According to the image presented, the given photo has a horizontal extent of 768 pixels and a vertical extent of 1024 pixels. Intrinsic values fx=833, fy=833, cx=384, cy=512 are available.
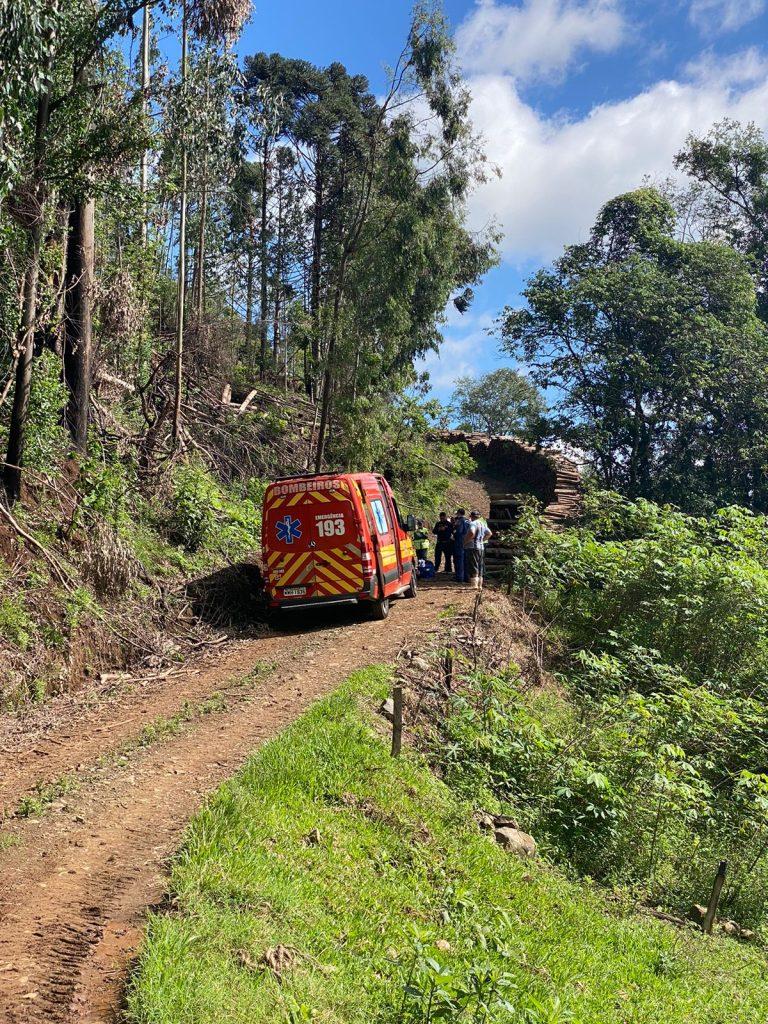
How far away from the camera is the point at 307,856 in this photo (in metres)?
5.78

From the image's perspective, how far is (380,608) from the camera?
14.2 metres

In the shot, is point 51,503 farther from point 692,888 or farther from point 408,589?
point 692,888

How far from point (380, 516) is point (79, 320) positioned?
5.90 metres

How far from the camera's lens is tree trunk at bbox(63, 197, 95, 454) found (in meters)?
13.3

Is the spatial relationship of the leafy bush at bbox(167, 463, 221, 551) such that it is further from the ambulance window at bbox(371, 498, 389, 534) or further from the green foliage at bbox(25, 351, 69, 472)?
the ambulance window at bbox(371, 498, 389, 534)

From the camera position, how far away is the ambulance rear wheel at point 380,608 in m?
14.2

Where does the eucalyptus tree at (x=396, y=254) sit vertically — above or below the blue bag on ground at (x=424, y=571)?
above

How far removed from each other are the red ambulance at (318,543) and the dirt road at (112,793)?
1.12 m

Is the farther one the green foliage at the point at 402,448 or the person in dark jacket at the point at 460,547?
the green foliage at the point at 402,448

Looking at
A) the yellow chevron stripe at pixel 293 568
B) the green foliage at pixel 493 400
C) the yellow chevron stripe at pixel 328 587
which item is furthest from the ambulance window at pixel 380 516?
the green foliage at pixel 493 400

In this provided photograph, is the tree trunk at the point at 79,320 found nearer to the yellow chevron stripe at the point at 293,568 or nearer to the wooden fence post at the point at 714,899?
the yellow chevron stripe at the point at 293,568

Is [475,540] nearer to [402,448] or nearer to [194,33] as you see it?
[402,448]

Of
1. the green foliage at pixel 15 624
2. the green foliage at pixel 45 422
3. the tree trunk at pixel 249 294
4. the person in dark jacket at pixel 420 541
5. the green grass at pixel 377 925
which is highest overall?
the tree trunk at pixel 249 294

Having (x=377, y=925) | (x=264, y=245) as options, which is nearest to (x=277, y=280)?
(x=264, y=245)
